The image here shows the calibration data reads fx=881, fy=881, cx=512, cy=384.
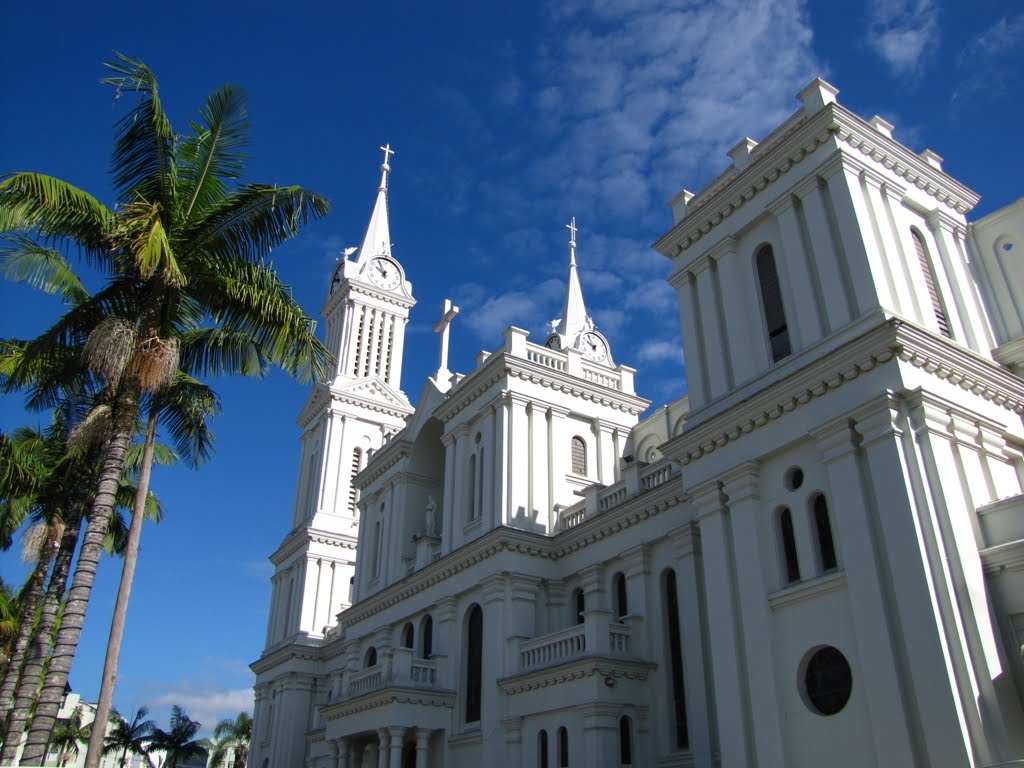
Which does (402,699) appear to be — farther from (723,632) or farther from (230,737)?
(230,737)

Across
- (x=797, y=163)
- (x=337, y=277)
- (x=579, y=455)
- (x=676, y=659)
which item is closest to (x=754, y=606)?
(x=676, y=659)

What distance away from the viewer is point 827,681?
1636 cm

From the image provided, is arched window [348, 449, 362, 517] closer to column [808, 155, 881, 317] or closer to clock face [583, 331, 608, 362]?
clock face [583, 331, 608, 362]

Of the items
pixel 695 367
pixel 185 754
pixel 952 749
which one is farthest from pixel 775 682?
pixel 185 754

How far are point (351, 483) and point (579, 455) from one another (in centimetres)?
1922

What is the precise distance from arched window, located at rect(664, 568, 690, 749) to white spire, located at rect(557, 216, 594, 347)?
26.5 m

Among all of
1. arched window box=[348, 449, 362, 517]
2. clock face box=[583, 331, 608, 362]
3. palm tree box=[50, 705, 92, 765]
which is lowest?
palm tree box=[50, 705, 92, 765]

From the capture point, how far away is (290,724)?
40.8 metres

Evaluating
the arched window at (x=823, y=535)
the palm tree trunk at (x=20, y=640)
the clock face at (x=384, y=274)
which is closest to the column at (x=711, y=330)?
the arched window at (x=823, y=535)

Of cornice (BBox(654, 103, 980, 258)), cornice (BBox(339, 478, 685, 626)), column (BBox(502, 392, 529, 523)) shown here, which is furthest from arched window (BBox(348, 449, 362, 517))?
cornice (BBox(654, 103, 980, 258))

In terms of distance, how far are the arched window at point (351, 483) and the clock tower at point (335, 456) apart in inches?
2.4

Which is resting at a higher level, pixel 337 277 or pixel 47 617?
pixel 337 277

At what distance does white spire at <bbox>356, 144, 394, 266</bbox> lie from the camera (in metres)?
54.8

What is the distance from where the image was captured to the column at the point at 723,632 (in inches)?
677
